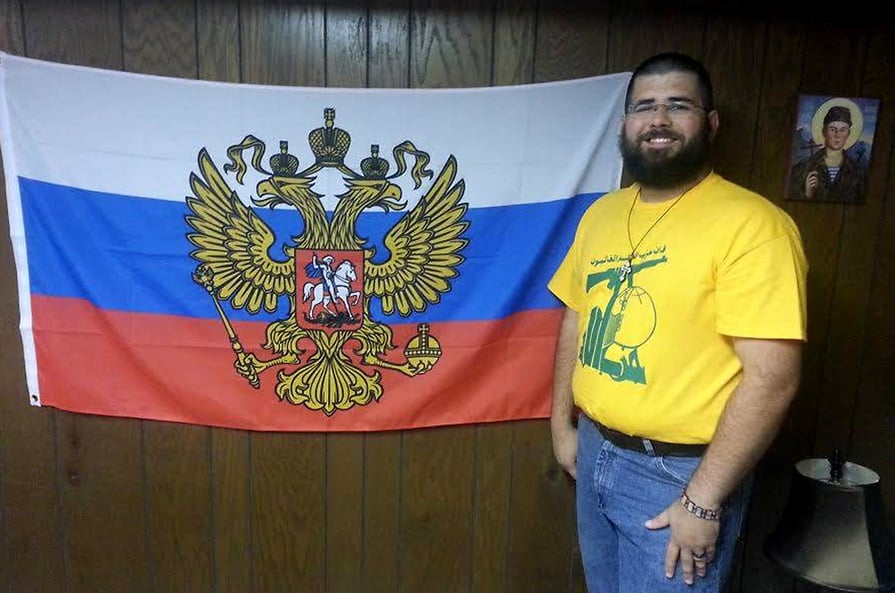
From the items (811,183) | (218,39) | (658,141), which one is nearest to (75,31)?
(218,39)

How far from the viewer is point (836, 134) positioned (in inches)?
61.4

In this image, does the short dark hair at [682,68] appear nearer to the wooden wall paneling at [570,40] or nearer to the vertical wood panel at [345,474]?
the wooden wall paneling at [570,40]

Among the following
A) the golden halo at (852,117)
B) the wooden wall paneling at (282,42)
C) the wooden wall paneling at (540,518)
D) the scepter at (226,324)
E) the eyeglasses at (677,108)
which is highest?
the wooden wall paneling at (282,42)

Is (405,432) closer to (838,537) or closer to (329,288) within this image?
(329,288)

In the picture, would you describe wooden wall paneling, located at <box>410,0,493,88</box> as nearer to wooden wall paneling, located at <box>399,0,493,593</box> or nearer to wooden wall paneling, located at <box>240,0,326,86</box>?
wooden wall paneling, located at <box>399,0,493,593</box>

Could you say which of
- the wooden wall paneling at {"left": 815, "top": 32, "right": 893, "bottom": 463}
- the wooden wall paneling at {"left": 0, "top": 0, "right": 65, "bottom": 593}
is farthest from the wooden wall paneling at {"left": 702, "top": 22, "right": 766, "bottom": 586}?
the wooden wall paneling at {"left": 0, "top": 0, "right": 65, "bottom": 593}

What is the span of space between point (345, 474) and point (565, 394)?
0.65 meters

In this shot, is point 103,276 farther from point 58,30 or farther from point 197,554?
point 197,554

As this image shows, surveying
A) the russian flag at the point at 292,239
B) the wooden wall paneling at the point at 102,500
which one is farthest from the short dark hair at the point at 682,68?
the wooden wall paneling at the point at 102,500

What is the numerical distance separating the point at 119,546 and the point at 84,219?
902mm

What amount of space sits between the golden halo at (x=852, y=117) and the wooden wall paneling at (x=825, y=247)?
2 cm

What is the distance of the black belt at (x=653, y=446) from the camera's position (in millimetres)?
1153

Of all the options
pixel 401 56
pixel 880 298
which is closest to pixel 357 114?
pixel 401 56

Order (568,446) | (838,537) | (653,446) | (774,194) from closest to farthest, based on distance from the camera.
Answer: (653,446)
(838,537)
(568,446)
(774,194)
